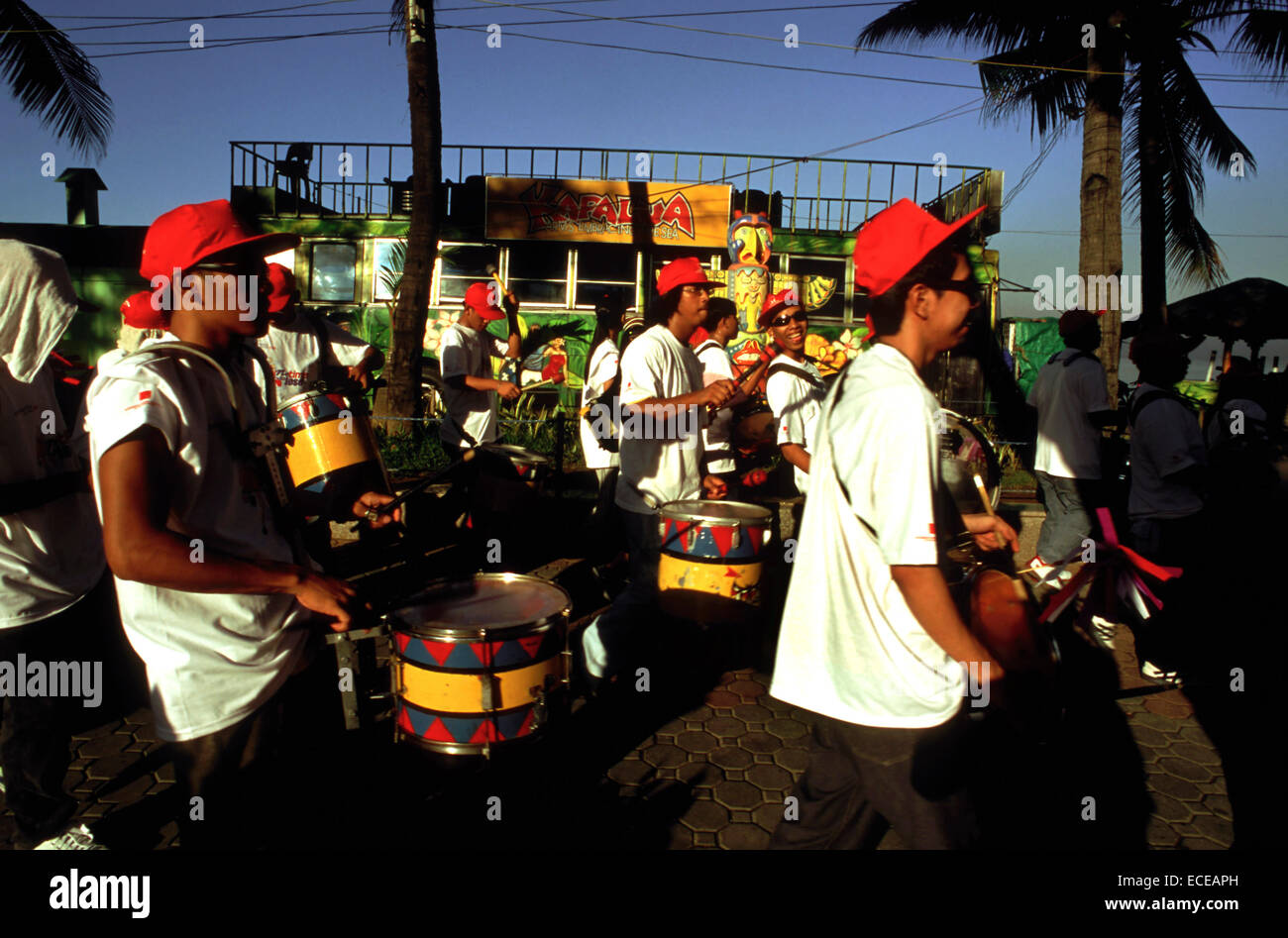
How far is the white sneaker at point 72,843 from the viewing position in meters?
2.72

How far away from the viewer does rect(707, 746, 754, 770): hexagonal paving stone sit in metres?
3.84

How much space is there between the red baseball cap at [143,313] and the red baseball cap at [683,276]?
7.83 feet

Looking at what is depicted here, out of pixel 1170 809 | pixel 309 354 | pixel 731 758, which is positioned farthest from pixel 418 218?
pixel 1170 809

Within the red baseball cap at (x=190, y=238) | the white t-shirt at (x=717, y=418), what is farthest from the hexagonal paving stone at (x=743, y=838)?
the white t-shirt at (x=717, y=418)

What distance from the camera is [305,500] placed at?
9.91ft

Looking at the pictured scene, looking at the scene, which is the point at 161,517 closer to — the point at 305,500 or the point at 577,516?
the point at 305,500

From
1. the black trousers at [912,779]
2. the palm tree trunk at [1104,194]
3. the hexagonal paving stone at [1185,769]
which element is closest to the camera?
the black trousers at [912,779]

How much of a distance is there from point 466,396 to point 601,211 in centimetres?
950

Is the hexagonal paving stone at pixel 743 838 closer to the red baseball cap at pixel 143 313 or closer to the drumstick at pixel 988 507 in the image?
the drumstick at pixel 988 507

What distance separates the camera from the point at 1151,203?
11891 mm

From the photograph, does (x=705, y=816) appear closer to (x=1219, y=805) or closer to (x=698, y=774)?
(x=698, y=774)

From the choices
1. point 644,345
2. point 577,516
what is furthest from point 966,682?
point 577,516

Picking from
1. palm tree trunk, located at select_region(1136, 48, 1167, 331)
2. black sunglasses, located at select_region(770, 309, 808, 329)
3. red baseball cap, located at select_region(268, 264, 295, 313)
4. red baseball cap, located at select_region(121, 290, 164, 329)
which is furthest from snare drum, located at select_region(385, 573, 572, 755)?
palm tree trunk, located at select_region(1136, 48, 1167, 331)
